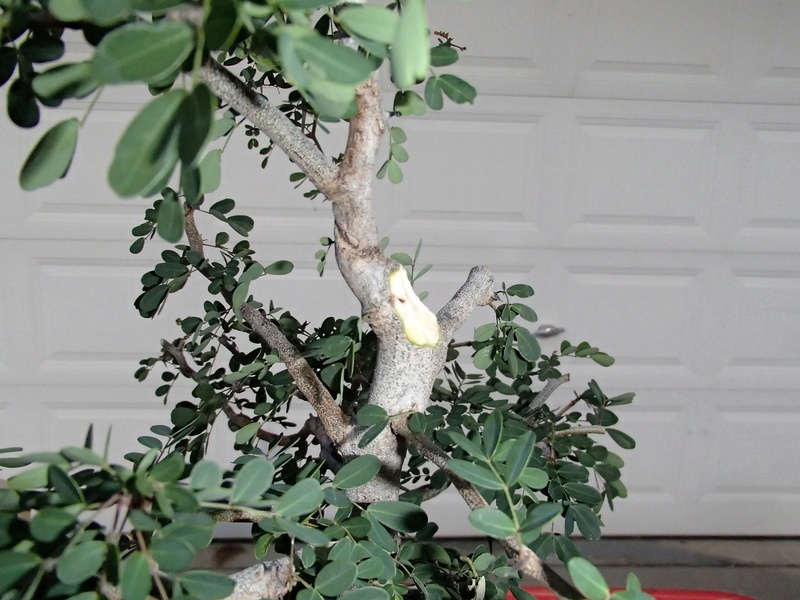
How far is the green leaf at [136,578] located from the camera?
1.15ft

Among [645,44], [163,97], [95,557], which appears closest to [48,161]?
[163,97]

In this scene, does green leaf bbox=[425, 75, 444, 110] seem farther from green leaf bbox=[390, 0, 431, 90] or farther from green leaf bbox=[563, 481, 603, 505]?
green leaf bbox=[563, 481, 603, 505]

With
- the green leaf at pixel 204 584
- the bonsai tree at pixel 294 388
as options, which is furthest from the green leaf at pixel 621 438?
the green leaf at pixel 204 584

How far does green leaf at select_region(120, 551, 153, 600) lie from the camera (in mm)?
350

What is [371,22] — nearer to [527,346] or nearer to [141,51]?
[141,51]

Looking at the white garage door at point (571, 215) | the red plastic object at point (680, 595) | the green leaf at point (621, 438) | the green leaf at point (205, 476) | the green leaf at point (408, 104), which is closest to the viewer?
the green leaf at point (205, 476)

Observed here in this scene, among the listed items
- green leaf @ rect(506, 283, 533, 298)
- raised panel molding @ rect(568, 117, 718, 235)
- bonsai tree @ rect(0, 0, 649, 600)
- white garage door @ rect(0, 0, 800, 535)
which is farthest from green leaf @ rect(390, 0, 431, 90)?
raised panel molding @ rect(568, 117, 718, 235)

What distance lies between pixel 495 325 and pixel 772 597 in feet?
5.65

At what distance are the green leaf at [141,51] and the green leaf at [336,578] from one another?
346 mm

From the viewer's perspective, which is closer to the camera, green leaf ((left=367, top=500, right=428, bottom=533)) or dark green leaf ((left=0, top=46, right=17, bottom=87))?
dark green leaf ((left=0, top=46, right=17, bottom=87))

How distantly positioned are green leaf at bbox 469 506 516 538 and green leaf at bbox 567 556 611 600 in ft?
0.14

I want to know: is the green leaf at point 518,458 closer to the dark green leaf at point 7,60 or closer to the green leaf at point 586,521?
the green leaf at point 586,521

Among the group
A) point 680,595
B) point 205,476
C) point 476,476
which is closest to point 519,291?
point 476,476

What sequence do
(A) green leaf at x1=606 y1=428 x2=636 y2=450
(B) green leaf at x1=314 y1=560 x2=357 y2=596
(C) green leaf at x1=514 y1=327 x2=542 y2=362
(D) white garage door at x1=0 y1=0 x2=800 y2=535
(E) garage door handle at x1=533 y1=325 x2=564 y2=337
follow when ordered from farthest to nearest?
(E) garage door handle at x1=533 y1=325 x2=564 y2=337, (D) white garage door at x1=0 y1=0 x2=800 y2=535, (A) green leaf at x1=606 y1=428 x2=636 y2=450, (C) green leaf at x1=514 y1=327 x2=542 y2=362, (B) green leaf at x1=314 y1=560 x2=357 y2=596
